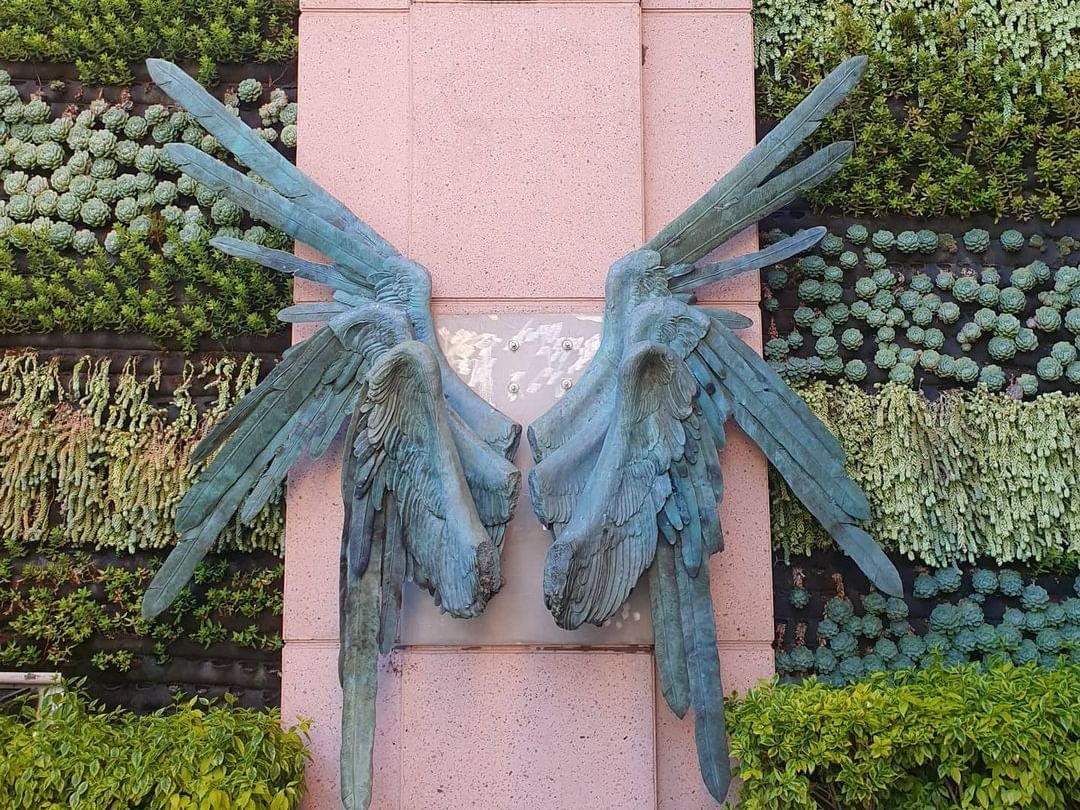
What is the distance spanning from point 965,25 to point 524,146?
5.92 ft

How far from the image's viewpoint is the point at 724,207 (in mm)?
3477

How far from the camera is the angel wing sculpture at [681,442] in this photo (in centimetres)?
Answer: 305

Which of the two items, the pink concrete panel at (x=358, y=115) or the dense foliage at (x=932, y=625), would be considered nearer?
the dense foliage at (x=932, y=625)

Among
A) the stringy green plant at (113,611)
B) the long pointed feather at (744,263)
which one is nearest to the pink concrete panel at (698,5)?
the long pointed feather at (744,263)

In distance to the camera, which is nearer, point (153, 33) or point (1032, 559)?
point (1032, 559)

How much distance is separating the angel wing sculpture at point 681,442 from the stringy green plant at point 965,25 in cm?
52

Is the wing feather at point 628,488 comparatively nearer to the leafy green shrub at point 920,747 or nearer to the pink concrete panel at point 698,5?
the leafy green shrub at point 920,747

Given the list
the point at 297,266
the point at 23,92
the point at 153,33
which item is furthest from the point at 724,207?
the point at 23,92

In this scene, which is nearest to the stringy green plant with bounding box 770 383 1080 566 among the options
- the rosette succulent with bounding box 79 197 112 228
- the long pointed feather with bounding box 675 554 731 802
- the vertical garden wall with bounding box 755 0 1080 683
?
the vertical garden wall with bounding box 755 0 1080 683

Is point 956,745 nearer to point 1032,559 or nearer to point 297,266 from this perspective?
point 1032,559

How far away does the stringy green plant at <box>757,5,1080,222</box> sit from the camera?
12.4 ft

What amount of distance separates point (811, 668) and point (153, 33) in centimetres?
346

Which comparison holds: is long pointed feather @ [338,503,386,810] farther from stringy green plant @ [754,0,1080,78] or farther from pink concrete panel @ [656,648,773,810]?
stringy green plant @ [754,0,1080,78]

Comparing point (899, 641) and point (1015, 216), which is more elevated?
point (1015, 216)
